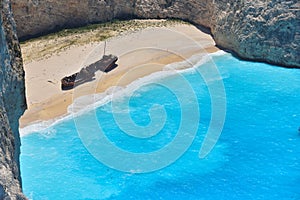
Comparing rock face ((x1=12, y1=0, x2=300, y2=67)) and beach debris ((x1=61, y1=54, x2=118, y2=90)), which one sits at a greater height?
rock face ((x1=12, y1=0, x2=300, y2=67))

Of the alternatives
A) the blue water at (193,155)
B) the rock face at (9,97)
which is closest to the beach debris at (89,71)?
the blue water at (193,155)

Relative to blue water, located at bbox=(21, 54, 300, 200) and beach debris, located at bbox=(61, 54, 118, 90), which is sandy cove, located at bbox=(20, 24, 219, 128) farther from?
blue water, located at bbox=(21, 54, 300, 200)

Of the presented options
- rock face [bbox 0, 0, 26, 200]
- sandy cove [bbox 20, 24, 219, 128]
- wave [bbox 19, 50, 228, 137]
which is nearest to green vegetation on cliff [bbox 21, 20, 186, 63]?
sandy cove [bbox 20, 24, 219, 128]

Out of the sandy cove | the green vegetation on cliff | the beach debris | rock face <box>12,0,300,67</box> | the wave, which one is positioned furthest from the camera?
the green vegetation on cliff

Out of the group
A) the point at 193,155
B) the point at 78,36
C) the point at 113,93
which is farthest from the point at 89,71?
the point at 193,155

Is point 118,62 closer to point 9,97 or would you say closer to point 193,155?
point 193,155

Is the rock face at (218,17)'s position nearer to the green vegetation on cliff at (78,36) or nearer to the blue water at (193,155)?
the green vegetation on cliff at (78,36)

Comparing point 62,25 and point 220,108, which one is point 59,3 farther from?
point 220,108
